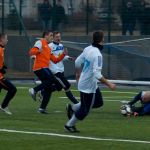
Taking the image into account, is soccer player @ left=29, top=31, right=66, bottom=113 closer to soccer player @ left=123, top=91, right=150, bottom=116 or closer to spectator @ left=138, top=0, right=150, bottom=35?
soccer player @ left=123, top=91, right=150, bottom=116

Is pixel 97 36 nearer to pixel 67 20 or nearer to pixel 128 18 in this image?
pixel 128 18

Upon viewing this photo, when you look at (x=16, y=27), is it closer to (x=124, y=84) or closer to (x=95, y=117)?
(x=124, y=84)

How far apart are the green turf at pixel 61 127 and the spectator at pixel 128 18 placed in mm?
11194

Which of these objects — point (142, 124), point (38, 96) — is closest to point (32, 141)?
point (142, 124)

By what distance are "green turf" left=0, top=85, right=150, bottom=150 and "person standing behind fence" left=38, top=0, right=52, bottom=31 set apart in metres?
12.0

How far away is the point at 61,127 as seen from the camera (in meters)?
16.0

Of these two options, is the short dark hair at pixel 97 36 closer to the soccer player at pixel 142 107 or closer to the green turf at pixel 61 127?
the green turf at pixel 61 127

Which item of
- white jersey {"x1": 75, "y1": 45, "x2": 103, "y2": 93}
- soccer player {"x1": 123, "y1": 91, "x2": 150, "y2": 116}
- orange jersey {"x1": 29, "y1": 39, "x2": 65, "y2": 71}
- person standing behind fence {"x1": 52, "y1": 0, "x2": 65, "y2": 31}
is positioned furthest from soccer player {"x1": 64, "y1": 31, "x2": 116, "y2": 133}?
person standing behind fence {"x1": 52, "y1": 0, "x2": 65, "y2": 31}

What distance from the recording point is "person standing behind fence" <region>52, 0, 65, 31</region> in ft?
112

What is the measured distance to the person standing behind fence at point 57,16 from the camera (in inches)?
1344

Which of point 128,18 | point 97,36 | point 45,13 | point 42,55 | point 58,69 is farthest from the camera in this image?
point 45,13

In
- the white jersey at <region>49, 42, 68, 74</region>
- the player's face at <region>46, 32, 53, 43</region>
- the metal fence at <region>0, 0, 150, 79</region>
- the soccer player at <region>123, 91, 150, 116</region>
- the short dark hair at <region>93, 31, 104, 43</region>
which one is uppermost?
the short dark hair at <region>93, 31, 104, 43</region>

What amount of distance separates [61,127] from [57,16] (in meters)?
18.6

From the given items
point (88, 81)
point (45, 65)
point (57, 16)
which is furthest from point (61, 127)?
point (57, 16)
